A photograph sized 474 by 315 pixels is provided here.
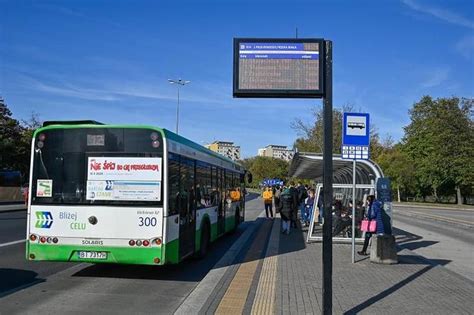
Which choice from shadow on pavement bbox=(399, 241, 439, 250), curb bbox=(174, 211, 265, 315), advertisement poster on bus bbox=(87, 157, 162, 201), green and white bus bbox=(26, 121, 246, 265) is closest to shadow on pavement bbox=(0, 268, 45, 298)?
green and white bus bbox=(26, 121, 246, 265)

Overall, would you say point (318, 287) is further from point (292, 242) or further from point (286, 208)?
point (286, 208)

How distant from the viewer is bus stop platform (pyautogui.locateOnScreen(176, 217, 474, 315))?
22.7 ft

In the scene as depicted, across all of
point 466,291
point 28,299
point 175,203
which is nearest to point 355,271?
point 466,291

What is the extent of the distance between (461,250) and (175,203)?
10.3 metres

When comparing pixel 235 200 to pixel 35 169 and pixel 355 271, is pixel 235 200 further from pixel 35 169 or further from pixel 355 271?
pixel 35 169

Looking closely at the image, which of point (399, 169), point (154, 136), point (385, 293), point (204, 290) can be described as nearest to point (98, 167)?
point (154, 136)

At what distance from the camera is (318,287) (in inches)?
325

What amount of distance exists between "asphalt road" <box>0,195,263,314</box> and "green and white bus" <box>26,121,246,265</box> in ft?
1.57

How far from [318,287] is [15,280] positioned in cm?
520

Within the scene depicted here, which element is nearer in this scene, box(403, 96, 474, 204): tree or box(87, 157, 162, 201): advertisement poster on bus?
box(87, 157, 162, 201): advertisement poster on bus

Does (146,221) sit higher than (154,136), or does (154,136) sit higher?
(154,136)

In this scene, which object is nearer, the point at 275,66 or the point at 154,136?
the point at 275,66

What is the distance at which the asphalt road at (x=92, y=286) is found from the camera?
Answer: 281 inches

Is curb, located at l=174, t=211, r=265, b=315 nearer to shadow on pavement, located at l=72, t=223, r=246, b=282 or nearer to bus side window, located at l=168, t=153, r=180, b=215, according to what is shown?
shadow on pavement, located at l=72, t=223, r=246, b=282
